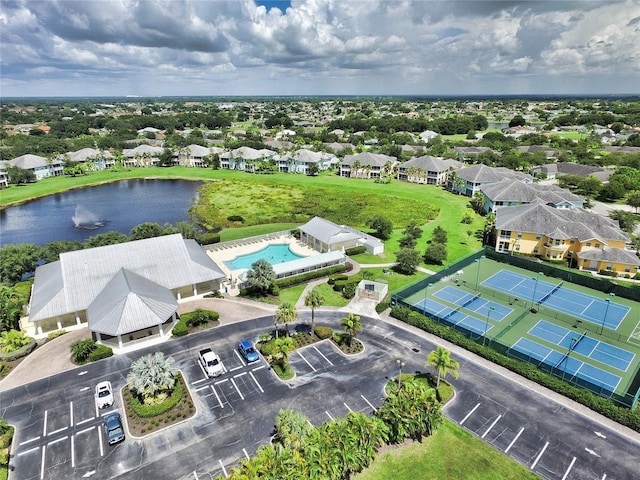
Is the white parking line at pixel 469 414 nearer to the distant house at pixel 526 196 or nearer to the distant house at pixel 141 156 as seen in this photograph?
the distant house at pixel 526 196

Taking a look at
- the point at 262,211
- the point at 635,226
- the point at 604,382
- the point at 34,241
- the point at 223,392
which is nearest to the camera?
the point at 223,392

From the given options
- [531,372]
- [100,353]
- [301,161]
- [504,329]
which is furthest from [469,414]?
[301,161]

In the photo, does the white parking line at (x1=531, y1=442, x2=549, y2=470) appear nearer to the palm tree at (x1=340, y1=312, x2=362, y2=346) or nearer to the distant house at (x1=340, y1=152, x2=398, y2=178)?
the palm tree at (x1=340, y1=312, x2=362, y2=346)

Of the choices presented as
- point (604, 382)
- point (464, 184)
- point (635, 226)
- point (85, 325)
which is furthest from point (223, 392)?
point (464, 184)

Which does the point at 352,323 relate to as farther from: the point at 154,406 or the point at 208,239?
the point at 208,239

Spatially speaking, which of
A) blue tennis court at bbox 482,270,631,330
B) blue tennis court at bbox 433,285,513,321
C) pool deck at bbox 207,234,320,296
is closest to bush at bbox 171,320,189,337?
pool deck at bbox 207,234,320,296

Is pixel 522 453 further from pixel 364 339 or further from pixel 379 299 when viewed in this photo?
pixel 379 299
